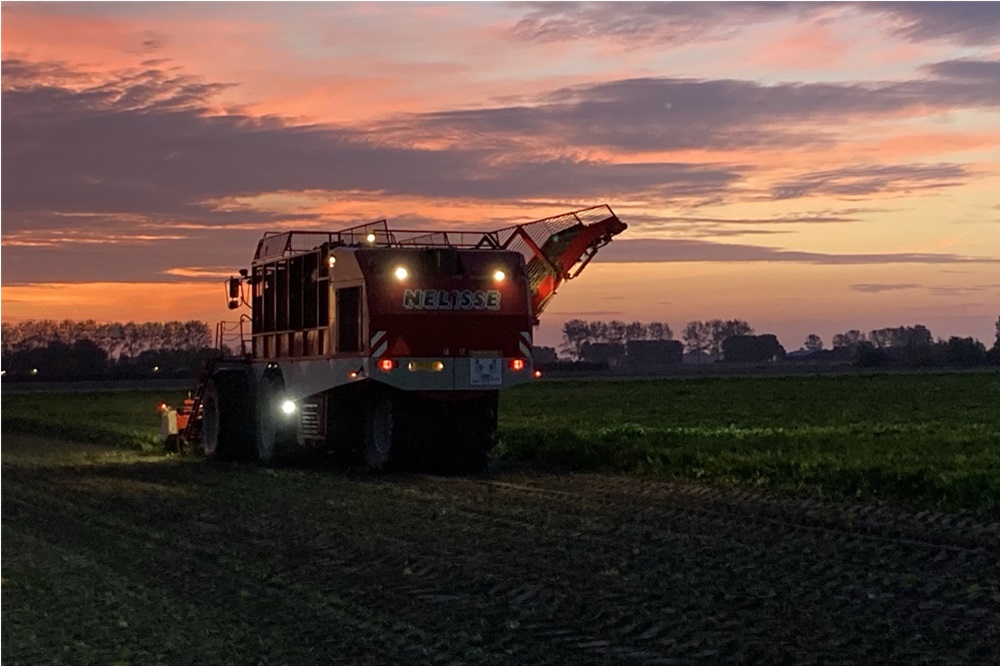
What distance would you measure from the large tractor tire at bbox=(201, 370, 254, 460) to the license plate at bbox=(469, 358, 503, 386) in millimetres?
5483

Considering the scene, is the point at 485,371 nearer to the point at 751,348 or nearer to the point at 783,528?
the point at 783,528

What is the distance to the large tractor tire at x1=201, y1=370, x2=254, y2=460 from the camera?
25750 millimetres

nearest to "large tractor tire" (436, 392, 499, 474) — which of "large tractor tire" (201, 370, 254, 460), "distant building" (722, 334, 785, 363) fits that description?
"large tractor tire" (201, 370, 254, 460)

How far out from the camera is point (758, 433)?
93.8 feet

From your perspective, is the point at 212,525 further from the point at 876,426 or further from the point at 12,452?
the point at 876,426

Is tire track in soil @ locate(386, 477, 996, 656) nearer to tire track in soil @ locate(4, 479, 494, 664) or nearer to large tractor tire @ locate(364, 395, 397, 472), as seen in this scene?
tire track in soil @ locate(4, 479, 494, 664)

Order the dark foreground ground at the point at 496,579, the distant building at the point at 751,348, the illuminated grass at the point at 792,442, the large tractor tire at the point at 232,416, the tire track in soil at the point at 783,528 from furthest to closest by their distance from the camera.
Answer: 1. the distant building at the point at 751,348
2. the large tractor tire at the point at 232,416
3. the illuminated grass at the point at 792,442
4. the tire track in soil at the point at 783,528
5. the dark foreground ground at the point at 496,579

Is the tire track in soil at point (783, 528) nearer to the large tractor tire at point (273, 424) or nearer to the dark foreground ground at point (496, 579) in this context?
the dark foreground ground at point (496, 579)

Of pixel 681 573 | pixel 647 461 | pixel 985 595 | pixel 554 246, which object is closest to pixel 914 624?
pixel 985 595

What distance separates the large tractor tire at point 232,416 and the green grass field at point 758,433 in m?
4.37

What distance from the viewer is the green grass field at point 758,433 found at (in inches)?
728

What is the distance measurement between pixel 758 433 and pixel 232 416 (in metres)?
10.1

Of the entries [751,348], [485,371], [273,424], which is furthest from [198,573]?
[751,348]

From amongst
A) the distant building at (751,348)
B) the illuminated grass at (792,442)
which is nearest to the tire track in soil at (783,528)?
the illuminated grass at (792,442)
